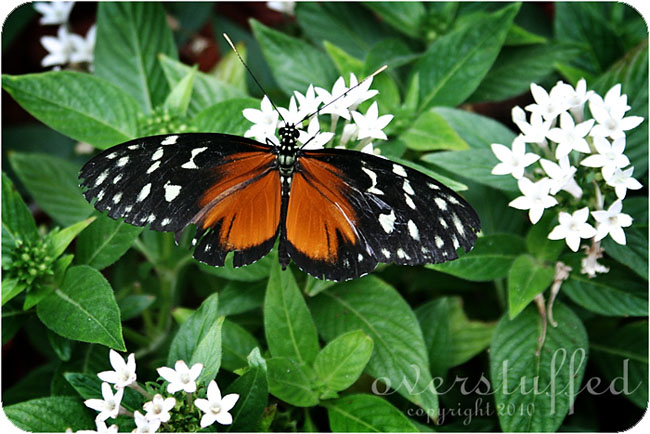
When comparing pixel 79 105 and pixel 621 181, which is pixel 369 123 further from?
pixel 79 105

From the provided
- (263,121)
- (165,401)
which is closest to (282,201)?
(263,121)

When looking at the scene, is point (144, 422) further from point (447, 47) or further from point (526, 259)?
point (447, 47)

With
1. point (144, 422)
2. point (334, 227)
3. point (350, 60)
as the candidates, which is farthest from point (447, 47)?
point (144, 422)

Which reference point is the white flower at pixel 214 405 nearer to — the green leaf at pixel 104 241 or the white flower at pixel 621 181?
the green leaf at pixel 104 241

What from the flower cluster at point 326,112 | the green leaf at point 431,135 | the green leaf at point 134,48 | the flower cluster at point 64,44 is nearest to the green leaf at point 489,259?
the green leaf at point 431,135

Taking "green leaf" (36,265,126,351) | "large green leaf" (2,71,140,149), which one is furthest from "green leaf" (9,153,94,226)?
"green leaf" (36,265,126,351)

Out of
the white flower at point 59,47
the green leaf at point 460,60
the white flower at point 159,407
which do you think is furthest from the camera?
the white flower at point 59,47
